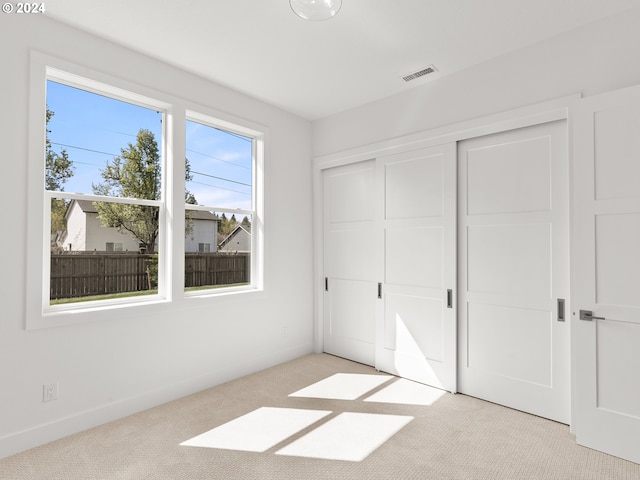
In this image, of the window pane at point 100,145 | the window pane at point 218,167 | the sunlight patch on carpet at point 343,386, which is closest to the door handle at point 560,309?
the sunlight patch on carpet at point 343,386

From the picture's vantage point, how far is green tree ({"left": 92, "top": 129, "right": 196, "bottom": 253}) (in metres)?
2.91

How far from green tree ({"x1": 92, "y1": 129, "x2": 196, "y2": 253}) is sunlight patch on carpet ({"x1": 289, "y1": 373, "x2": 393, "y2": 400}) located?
1.93 meters

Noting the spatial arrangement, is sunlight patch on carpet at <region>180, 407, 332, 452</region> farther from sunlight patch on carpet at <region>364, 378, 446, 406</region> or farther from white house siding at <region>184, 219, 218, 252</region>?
white house siding at <region>184, 219, 218, 252</region>

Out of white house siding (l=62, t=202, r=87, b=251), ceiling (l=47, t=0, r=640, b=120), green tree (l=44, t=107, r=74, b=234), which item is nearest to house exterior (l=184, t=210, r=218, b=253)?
white house siding (l=62, t=202, r=87, b=251)

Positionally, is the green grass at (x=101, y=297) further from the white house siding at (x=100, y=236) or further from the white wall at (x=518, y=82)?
the white wall at (x=518, y=82)

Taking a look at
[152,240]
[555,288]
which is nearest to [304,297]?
[152,240]

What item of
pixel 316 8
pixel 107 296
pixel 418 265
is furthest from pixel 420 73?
pixel 107 296

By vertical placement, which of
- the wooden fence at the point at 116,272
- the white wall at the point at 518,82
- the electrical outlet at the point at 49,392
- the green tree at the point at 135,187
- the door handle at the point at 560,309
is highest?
the white wall at the point at 518,82

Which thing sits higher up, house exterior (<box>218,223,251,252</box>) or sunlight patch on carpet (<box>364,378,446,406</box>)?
house exterior (<box>218,223,251,252</box>)

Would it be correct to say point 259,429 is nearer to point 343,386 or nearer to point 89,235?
point 343,386

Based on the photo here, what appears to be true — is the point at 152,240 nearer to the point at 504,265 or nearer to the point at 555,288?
the point at 504,265

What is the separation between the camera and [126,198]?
9.73 ft

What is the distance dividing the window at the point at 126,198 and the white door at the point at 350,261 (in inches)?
36.6

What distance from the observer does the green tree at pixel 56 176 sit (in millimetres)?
2592
